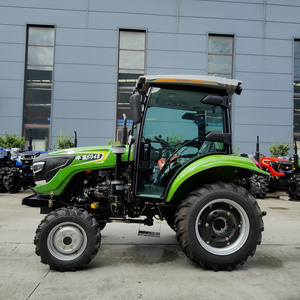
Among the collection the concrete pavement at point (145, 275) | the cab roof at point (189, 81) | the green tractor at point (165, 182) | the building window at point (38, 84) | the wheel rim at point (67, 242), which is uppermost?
the building window at point (38, 84)

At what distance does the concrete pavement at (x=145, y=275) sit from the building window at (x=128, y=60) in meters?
13.0

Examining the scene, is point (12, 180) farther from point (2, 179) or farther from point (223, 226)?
point (223, 226)

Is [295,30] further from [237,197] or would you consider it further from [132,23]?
[237,197]

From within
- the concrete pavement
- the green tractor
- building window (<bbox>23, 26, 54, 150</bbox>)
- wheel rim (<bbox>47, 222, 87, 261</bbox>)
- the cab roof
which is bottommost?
the concrete pavement

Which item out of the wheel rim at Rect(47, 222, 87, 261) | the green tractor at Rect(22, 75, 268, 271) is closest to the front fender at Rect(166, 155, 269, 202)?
the green tractor at Rect(22, 75, 268, 271)

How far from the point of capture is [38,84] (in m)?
17.1

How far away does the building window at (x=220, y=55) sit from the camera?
1759 centimetres

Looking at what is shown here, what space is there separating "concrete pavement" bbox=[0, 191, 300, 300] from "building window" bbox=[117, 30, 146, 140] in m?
13.0

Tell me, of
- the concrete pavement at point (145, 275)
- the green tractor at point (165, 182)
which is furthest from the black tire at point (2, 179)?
the green tractor at point (165, 182)

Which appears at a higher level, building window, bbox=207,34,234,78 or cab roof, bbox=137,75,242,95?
building window, bbox=207,34,234,78

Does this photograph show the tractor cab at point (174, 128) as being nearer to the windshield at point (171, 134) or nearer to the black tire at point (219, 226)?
the windshield at point (171, 134)

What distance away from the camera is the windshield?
150 inches

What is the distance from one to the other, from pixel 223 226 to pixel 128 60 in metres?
15.2

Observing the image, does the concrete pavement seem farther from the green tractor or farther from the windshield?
the windshield
